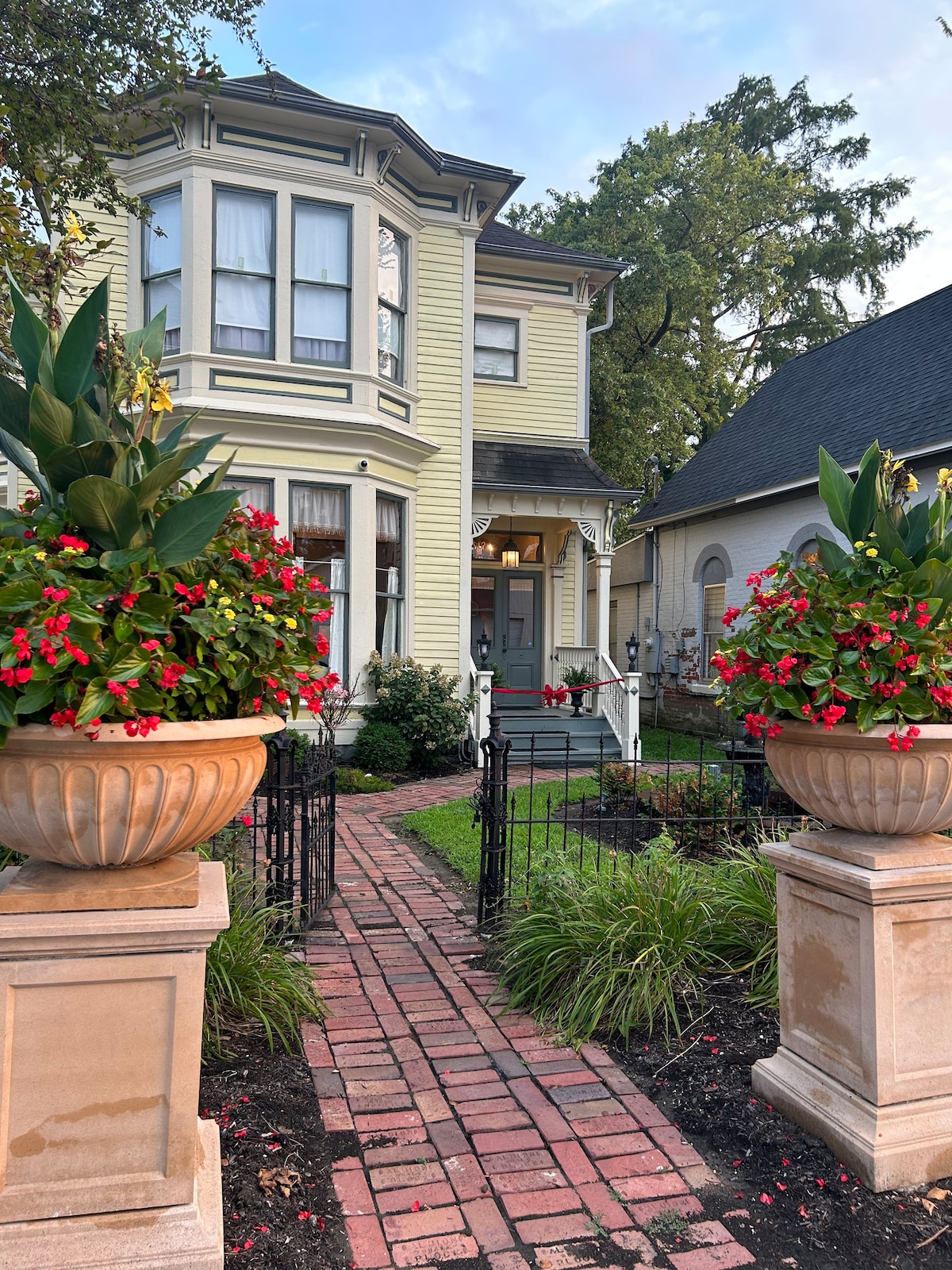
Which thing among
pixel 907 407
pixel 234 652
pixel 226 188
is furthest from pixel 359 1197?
pixel 907 407

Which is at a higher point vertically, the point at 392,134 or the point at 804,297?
the point at 804,297

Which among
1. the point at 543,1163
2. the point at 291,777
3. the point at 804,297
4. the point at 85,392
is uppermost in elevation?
the point at 804,297

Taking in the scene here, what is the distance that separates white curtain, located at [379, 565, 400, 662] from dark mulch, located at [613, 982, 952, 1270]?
27.5 feet

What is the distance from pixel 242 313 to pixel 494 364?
15.8 feet

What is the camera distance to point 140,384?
214cm

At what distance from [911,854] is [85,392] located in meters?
2.85

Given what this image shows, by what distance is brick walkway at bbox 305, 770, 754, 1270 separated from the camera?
237cm

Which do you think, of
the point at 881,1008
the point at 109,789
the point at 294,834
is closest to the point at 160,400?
the point at 109,789

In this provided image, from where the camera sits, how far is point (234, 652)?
2.19m

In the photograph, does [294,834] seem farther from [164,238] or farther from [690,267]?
[690,267]

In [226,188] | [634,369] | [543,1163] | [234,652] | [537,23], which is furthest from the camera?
[634,369]

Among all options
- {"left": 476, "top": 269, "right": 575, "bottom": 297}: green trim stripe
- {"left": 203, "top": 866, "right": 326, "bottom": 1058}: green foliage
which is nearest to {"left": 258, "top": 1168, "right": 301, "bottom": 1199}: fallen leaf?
{"left": 203, "top": 866, "right": 326, "bottom": 1058}: green foliage

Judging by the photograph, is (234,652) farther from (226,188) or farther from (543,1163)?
(226,188)

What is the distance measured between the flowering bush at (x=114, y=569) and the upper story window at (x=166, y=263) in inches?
367
